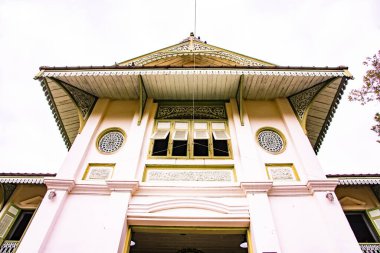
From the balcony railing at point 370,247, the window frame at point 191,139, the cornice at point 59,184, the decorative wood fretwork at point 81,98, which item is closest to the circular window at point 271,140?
the window frame at point 191,139

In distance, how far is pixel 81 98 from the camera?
7.27m

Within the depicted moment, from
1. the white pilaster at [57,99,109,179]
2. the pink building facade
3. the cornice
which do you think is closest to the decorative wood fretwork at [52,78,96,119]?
the pink building facade

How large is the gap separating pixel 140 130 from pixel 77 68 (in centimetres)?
231

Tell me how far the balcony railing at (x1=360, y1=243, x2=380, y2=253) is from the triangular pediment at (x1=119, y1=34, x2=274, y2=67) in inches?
204

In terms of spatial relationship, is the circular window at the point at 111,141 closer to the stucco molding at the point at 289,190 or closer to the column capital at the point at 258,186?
the column capital at the point at 258,186

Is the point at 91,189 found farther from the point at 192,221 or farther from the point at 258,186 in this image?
the point at 258,186

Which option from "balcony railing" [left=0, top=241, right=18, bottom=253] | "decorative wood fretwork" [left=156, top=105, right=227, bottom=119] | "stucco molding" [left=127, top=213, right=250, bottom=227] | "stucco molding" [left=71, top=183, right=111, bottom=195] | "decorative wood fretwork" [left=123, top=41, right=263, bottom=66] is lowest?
"balcony railing" [left=0, top=241, right=18, bottom=253]

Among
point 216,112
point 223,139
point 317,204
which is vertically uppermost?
point 216,112

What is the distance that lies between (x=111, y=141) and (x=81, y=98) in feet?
5.54

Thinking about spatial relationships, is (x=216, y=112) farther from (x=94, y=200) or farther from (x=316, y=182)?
(x=94, y=200)

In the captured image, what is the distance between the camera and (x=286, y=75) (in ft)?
21.6

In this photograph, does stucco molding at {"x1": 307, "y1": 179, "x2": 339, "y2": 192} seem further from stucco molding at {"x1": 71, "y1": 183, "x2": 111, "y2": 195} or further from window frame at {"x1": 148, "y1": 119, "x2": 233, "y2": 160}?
stucco molding at {"x1": 71, "y1": 183, "x2": 111, "y2": 195}

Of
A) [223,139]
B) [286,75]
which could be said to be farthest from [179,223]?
[286,75]

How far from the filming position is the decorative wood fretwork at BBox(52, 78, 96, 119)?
7051 mm
